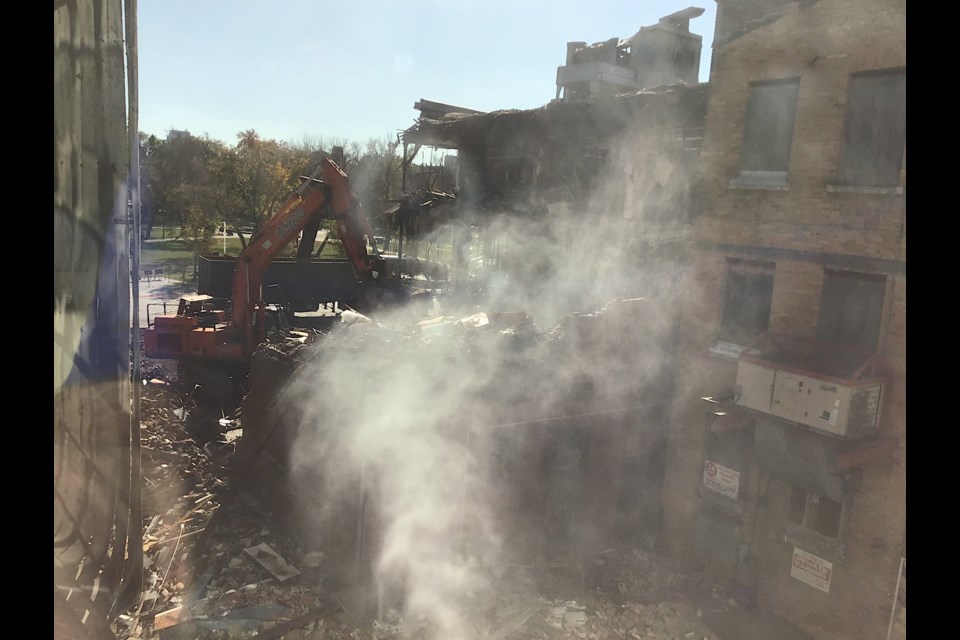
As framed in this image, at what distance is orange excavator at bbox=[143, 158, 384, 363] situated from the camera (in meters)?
11.4

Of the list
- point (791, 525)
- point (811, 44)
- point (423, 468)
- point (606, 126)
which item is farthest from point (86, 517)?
point (606, 126)

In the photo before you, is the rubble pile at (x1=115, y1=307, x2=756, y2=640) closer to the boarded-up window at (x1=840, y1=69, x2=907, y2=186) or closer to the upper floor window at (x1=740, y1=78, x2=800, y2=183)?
the upper floor window at (x1=740, y1=78, x2=800, y2=183)

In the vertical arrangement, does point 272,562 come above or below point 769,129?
below

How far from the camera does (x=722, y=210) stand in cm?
868

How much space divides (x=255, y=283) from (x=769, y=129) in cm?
932

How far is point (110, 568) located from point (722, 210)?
8.63 m

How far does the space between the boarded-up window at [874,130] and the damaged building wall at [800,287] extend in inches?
0.6

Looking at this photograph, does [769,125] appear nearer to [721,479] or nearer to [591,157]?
[721,479]

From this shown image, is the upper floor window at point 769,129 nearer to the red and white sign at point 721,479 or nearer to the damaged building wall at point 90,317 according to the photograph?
the red and white sign at point 721,479

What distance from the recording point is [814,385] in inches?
266

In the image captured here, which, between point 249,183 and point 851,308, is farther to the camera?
point 249,183

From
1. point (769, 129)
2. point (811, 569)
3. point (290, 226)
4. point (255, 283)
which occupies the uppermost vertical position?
point (769, 129)

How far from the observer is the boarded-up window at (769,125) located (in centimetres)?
797

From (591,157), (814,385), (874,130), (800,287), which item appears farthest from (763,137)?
(591,157)
